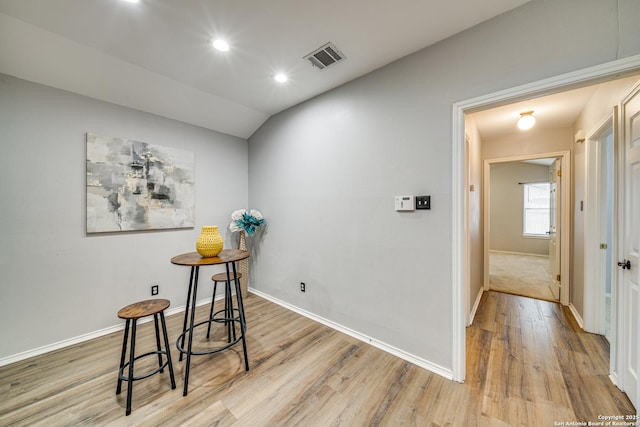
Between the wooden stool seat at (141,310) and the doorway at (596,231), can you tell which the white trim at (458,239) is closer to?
the doorway at (596,231)

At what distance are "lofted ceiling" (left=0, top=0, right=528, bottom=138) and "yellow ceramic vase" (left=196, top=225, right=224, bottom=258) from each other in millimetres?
1575

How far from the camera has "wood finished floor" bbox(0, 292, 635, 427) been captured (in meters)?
1.48

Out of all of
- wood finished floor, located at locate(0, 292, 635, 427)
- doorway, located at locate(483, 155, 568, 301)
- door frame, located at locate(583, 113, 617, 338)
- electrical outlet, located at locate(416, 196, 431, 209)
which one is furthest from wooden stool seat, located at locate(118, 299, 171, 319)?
doorway, located at locate(483, 155, 568, 301)

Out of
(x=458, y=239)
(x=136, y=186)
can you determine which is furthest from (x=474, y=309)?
(x=136, y=186)

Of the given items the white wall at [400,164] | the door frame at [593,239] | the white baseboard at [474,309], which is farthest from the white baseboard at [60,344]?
the door frame at [593,239]

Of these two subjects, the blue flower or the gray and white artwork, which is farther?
the blue flower

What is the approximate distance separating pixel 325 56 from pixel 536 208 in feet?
25.6

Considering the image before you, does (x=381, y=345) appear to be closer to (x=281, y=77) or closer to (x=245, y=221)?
(x=245, y=221)

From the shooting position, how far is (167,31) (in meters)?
1.80

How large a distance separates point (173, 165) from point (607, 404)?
447 centimetres

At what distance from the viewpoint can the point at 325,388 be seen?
5.71 feet

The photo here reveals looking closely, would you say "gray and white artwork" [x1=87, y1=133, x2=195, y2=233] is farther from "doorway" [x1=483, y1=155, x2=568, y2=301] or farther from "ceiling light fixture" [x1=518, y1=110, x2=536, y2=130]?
"doorway" [x1=483, y1=155, x2=568, y2=301]

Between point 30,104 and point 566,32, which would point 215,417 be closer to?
point 30,104

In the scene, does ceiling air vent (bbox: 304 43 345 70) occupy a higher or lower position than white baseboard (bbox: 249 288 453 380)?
higher
